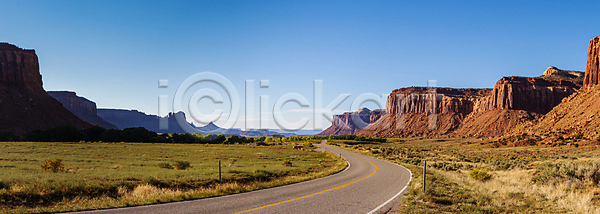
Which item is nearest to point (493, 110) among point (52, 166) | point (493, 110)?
point (493, 110)

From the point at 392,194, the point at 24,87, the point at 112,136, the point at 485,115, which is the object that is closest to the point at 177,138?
the point at 112,136

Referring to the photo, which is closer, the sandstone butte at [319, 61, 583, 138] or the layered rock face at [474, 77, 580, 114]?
the sandstone butte at [319, 61, 583, 138]

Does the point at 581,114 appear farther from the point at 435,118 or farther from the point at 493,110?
the point at 435,118

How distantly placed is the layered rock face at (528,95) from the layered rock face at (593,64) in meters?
53.7

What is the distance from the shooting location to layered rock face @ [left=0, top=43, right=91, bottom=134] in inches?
3740

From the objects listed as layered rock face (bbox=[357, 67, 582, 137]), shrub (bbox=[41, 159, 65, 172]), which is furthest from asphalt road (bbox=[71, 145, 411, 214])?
layered rock face (bbox=[357, 67, 582, 137])

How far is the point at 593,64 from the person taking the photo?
88500 millimetres

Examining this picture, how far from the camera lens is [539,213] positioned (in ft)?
34.0

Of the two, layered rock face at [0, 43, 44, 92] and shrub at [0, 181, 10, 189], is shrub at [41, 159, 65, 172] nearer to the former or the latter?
shrub at [0, 181, 10, 189]

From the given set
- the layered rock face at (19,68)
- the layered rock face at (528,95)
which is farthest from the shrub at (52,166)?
the layered rock face at (528,95)

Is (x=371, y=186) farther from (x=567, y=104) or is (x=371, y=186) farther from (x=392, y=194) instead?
(x=567, y=104)

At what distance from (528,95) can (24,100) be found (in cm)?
23287

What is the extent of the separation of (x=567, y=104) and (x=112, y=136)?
13675 cm

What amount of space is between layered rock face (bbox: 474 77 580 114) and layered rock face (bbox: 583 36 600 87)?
176 feet
